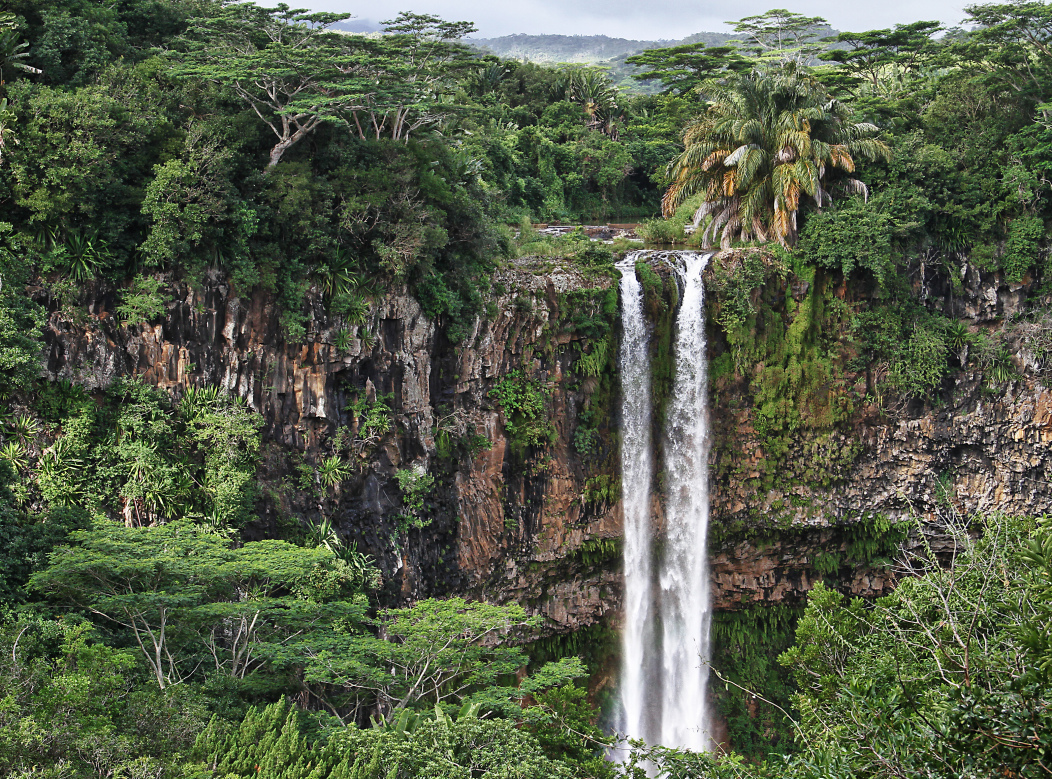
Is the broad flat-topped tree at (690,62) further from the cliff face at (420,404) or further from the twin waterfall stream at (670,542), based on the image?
the cliff face at (420,404)

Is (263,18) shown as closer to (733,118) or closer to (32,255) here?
(32,255)

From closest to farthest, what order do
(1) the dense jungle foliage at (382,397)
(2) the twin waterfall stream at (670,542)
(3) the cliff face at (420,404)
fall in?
(1) the dense jungle foliage at (382,397) → (3) the cliff face at (420,404) → (2) the twin waterfall stream at (670,542)

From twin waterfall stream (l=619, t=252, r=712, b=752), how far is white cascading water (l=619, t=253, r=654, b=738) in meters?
0.03

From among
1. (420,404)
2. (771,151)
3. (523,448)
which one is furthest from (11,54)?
(771,151)

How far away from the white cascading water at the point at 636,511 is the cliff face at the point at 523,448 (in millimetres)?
462

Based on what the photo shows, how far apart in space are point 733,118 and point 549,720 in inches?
670

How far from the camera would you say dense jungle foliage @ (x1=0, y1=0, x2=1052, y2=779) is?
9.06m

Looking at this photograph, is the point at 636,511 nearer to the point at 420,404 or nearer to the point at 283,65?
the point at 420,404

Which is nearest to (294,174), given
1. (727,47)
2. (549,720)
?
(549,720)

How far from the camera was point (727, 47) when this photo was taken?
3934 cm

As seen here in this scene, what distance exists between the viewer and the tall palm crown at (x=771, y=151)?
2212 cm

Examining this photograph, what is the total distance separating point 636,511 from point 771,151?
10.7 m

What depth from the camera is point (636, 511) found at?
22.3 metres

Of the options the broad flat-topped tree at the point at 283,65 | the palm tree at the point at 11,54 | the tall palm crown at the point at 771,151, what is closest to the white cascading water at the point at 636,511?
the tall palm crown at the point at 771,151
